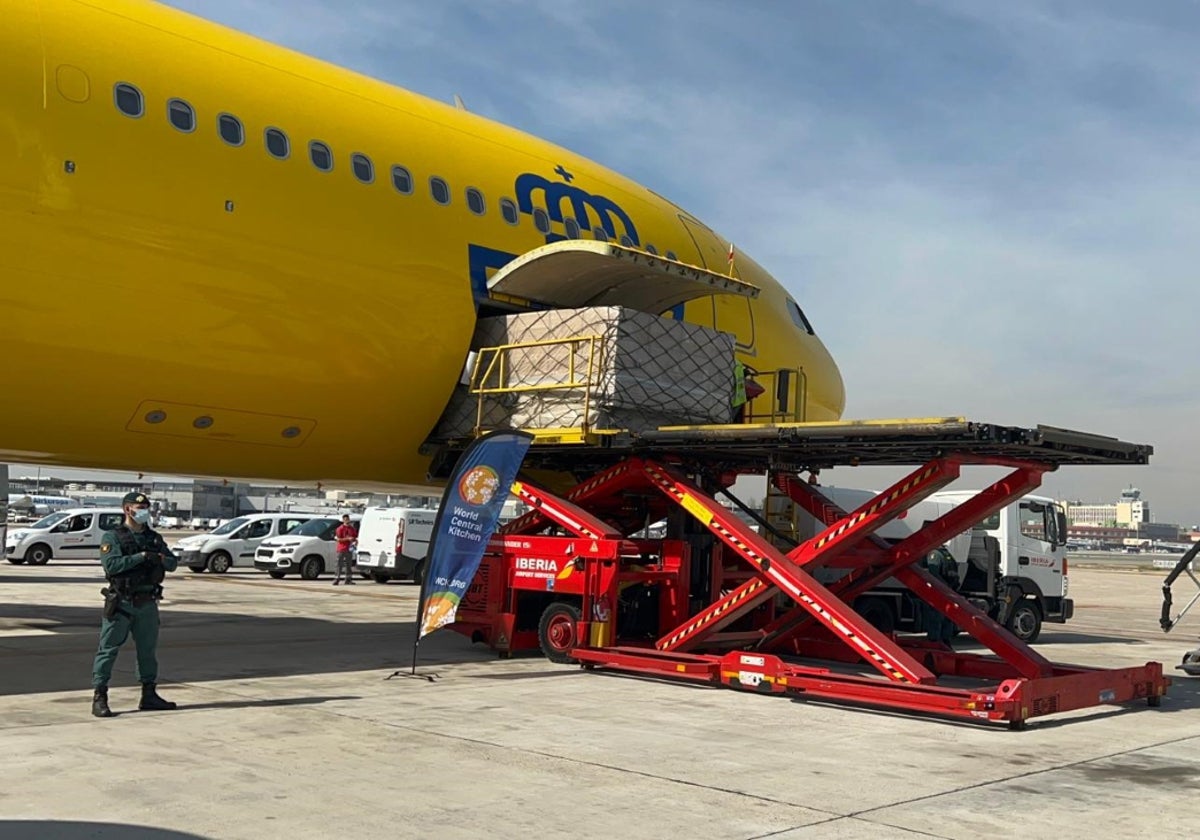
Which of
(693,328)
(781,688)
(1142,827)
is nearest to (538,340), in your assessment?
(693,328)

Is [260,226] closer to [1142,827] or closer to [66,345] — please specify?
[66,345]

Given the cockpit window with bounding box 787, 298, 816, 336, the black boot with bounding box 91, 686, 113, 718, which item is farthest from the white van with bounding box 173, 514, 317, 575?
the black boot with bounding box 91, 686, 113, 718

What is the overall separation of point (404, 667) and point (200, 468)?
11.3ft

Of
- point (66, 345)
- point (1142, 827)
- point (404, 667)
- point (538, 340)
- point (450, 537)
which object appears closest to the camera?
point (1142, 827)

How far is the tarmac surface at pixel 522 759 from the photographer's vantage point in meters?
6.94

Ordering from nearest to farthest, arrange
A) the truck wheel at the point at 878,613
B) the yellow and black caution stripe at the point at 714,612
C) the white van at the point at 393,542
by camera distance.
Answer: the yellow and black caution stripe at the point at 714,612 → the truck wheel at the point at 878,613 → the white van at the point at 393,542

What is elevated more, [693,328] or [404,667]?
[693,328]

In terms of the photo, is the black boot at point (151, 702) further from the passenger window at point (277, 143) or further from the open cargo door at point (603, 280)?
the open cargo door at point (603, 280)

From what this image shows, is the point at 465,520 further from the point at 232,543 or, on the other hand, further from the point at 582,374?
the point at 232,543

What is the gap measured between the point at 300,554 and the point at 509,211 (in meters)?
23.0

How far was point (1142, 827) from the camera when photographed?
7406 mm

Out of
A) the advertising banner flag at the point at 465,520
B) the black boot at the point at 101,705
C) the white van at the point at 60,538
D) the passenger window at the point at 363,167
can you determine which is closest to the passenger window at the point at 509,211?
the passenger window at the point at 363,167

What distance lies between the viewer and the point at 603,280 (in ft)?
52.6

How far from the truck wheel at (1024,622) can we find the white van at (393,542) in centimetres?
1687
